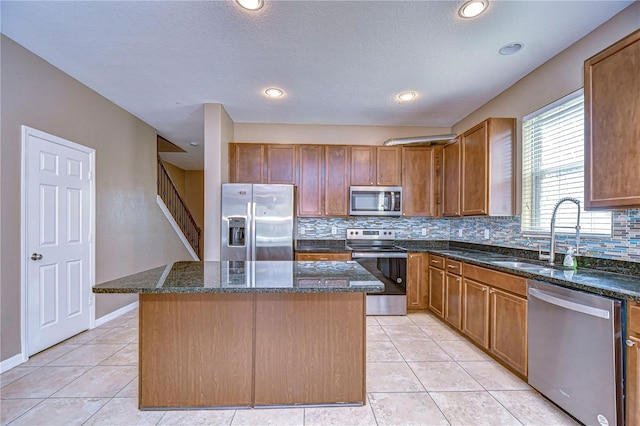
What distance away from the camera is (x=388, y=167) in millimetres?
4434

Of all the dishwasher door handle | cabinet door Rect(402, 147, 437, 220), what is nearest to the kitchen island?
the dishwasher door handle

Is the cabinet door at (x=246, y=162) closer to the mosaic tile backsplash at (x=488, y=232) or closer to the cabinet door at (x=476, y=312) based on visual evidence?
the mosaic tile backsplash at (x=488, y=232)

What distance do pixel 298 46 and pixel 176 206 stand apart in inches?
215

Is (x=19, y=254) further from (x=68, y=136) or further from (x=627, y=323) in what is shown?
(x=627, y=323)

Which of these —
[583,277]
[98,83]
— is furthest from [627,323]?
[98,83]

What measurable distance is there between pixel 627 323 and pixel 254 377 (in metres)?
2.14

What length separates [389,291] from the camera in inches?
157

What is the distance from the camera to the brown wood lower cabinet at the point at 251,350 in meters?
1.90

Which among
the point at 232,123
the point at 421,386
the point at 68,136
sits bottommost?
the point at 421,386

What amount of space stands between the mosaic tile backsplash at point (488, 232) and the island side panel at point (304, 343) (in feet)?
6.32

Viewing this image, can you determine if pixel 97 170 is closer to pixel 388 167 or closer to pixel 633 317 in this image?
pixel 388 167

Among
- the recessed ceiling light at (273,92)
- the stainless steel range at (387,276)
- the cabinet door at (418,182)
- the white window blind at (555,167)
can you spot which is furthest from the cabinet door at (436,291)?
the recessed ceiling light at (273,92)

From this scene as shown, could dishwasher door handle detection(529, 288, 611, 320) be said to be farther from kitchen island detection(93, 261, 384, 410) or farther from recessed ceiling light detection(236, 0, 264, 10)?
recessed ceiling light detection(236, 0, 264, 10)

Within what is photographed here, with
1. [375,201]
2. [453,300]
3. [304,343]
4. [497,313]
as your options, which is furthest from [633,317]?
[375,201]
